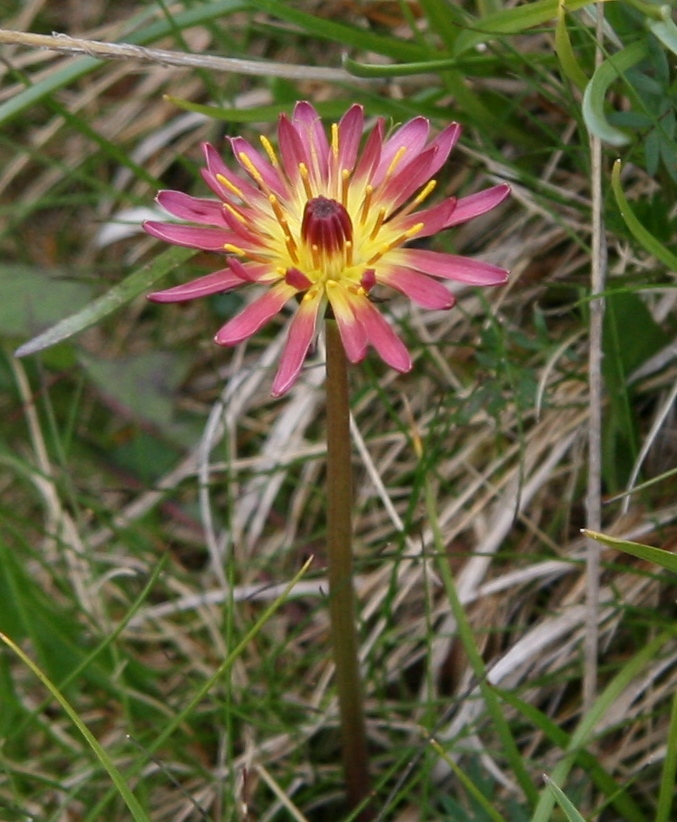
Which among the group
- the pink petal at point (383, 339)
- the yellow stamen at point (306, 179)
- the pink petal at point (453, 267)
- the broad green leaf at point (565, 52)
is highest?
the broad green leaf at point (565, 52)

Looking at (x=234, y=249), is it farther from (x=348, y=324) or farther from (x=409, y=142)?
(x=409, y=142)

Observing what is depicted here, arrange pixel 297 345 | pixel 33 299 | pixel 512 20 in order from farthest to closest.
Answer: pixel 33 299 → pixel 512 20 → pixel 297 345

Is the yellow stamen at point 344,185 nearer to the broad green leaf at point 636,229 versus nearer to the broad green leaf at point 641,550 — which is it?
the broad green leaf at point 636,229

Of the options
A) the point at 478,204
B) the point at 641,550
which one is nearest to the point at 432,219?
the point at 478,204

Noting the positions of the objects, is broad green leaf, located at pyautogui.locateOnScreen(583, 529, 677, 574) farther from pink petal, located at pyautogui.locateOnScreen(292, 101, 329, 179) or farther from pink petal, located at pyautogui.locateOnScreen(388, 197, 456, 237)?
pink petal, located at pyautogui.locateOnScreen(292, 101, 329, 179)

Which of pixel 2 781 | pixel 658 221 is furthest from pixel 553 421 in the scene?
pixel 2 781

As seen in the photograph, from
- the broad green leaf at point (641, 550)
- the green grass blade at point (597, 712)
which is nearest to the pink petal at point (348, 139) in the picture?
the broad green leaf at point (641, 550)
